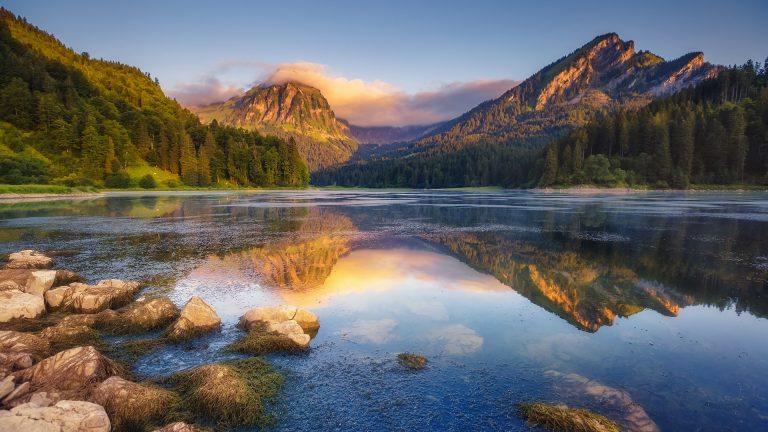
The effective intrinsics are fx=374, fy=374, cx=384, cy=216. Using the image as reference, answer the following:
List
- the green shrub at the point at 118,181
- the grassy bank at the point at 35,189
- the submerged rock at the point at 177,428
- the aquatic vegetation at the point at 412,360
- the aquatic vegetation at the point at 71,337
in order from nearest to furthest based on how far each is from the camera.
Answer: the submerged rock at the point at 177,428 → the aquatic vegetation at the point at 412,360 → the aquatic vegetation at the point at 71,337 → the grassy bank at the point at 35,189 → the green shrub at the point at 118,181

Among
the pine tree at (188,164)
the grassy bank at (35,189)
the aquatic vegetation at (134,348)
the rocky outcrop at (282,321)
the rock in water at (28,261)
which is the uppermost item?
the pine tree at (188,164)

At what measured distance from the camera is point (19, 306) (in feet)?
37.9

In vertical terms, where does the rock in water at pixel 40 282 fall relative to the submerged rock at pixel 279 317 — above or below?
above

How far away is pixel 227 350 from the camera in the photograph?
32.8 ft

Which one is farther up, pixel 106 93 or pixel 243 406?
pixel 106 93

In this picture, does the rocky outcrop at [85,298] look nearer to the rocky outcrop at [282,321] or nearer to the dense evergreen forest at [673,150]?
the rocky outcrop at [282,321]

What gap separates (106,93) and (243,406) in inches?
8271

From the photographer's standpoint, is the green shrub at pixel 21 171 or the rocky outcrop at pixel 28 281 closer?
the rocky outcrop at pixel 28 281

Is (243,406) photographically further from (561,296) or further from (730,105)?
(730,105)

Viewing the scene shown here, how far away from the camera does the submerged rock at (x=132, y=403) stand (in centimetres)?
666

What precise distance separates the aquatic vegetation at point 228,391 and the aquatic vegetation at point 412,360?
301 centimetres

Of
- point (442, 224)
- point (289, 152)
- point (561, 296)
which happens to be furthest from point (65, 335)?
point (289, 152)

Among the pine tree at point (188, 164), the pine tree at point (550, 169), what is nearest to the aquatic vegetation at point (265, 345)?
the pine tree at point (188, 164)

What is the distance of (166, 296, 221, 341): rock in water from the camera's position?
1077 centimetres
